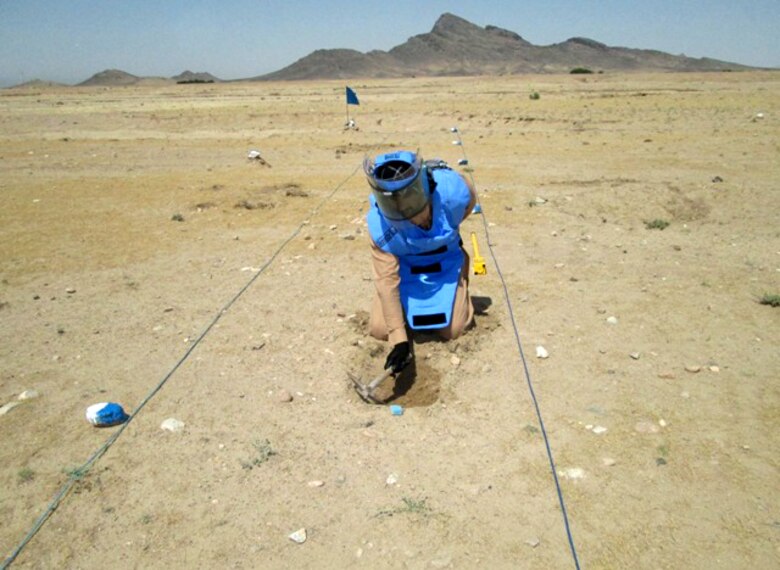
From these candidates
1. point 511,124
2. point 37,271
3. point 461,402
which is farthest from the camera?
point 511,124

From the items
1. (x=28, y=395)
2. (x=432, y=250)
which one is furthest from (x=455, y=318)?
(x=28, y=395)

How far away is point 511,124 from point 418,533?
17.8m

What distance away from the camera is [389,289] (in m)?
4.58

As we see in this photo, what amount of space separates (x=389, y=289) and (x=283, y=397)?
1.21 meters

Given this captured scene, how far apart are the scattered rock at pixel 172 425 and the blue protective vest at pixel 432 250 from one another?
202 cm

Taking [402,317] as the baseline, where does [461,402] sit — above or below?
below

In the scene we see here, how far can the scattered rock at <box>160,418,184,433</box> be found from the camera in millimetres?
3965

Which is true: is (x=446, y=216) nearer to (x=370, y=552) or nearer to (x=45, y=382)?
(x=370, y=552)

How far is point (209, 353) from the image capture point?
4969 millimetres

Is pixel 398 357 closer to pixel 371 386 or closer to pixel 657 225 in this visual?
pixel 371 386

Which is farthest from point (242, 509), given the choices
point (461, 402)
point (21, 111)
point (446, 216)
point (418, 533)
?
point (21, 111)

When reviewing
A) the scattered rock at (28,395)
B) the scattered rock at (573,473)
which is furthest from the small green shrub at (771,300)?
the scattered rock at (28,395)

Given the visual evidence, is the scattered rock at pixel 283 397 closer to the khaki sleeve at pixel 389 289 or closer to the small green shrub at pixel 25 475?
the khaki sleeve at pixel 389 289

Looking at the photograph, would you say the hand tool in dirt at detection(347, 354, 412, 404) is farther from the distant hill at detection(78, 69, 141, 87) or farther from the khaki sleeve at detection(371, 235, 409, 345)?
the distant hill at detection(78, 69, 141, 87)
